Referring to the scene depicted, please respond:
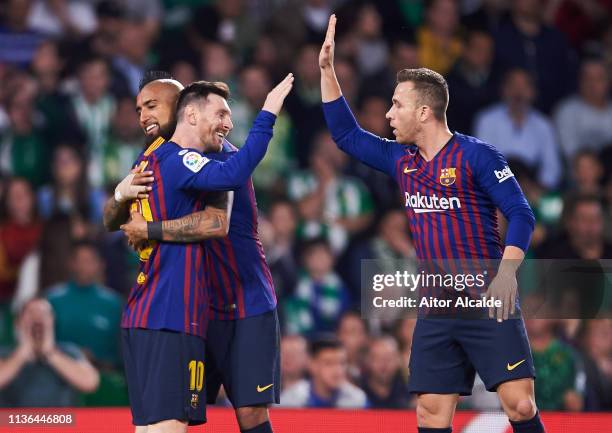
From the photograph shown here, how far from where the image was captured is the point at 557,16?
34.9ft

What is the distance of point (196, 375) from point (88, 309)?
12.6 feet

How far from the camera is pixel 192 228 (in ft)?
15.8

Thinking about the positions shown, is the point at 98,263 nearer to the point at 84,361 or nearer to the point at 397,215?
the point at 84,361

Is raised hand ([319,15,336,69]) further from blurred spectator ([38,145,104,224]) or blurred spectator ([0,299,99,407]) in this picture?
blurred spectator ([38,145,104,224])

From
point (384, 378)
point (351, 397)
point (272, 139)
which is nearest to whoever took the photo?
point (351, 397)

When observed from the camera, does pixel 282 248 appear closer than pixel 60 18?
Yes

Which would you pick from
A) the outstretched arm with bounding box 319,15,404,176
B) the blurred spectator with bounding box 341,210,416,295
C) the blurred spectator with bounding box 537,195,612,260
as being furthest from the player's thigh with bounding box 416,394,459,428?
the blurred spectator with bounding box 537,195,612,260

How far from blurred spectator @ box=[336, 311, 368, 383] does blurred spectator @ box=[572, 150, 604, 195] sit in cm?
218

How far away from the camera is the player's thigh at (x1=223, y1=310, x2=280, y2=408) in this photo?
5.14 m

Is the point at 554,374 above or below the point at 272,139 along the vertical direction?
below

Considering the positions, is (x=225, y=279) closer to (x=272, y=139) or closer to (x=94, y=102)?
(x=272, y=139)

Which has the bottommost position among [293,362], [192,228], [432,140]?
[293,362]

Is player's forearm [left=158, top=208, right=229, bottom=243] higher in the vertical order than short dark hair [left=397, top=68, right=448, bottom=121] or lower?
lower

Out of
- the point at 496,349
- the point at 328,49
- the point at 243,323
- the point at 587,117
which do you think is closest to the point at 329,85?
the point at 328,49
